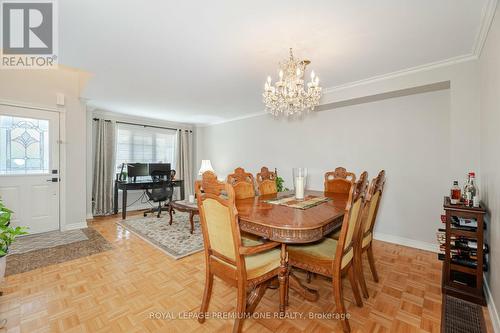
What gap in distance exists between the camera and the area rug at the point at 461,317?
1.55 metres

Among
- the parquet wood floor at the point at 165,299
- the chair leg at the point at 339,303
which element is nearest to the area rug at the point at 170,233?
the parquet wood floor at the point at 165,299

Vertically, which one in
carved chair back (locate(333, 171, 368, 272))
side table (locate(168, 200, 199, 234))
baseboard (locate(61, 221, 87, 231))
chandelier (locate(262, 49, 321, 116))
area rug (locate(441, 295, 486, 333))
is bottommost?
area rug (locate(441, 295, 486, 333))

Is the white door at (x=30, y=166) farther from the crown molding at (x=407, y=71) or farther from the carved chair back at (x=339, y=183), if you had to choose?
the crown molding at (x=407, y=71)

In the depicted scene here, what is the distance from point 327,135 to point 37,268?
4.20m

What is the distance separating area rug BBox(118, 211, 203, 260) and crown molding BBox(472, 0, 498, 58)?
11.6 ft

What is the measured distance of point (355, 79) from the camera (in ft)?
9.75

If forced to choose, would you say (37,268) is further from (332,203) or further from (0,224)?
(332,203)

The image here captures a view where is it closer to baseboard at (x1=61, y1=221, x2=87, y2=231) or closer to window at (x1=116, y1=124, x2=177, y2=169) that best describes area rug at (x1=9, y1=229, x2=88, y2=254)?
baseboard at (x1=61, y1=221, x2=87, y2=231)

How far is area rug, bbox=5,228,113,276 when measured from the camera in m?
2.43

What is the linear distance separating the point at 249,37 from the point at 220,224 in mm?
1677

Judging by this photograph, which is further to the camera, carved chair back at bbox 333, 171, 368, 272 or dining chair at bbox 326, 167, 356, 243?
dining chair at bbox 326, 167, 356, 243

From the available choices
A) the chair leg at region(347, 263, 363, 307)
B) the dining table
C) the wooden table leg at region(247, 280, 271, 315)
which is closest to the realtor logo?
the dining table

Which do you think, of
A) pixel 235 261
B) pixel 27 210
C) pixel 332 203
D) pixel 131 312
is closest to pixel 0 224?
pixel 131 312

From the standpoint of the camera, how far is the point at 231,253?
1.42 m
